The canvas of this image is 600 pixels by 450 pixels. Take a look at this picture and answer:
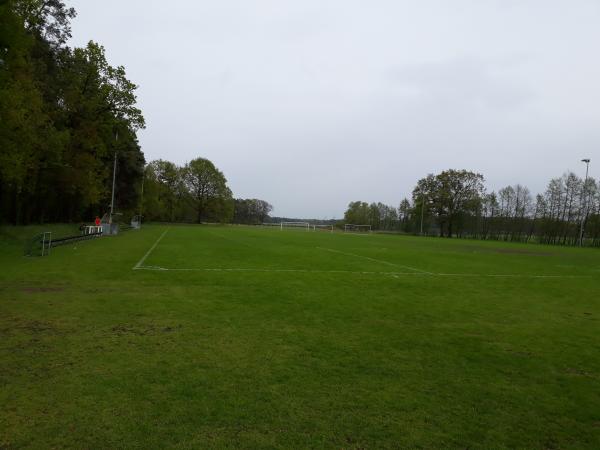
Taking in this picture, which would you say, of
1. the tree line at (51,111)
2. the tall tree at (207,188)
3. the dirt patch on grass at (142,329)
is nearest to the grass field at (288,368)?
the dirt patch on grass at (142,329)

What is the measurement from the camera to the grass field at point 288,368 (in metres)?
3.17

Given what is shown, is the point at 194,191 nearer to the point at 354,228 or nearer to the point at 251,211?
the point at 354,228

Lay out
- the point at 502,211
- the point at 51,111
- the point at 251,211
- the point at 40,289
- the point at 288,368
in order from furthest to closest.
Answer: the point at 251,211 → the point at 502,211 → the point at 51,111 → the point at 40,289 → the point at 288,368

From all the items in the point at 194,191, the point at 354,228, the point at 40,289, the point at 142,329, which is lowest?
the point at 40,289

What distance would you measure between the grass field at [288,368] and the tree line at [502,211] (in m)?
68.6

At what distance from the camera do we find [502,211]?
7962 cm

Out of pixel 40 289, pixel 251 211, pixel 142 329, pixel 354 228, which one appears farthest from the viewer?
pixel 251 211

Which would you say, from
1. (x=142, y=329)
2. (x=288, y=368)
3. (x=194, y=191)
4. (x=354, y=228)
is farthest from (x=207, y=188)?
(x=288, y=368)

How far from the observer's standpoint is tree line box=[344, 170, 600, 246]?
66125mm

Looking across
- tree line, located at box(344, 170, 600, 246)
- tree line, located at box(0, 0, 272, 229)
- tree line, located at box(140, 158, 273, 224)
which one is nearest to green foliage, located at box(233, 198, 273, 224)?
tree line, located at box(140, 158, 273, 224)

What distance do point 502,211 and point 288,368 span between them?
84838 millimetres

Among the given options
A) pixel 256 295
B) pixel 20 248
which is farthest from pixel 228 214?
pixel 256 295

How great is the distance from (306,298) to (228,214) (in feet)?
278

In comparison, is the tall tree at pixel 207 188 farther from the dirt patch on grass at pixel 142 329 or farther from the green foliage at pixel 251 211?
the dirt patch on grass at pixel 142 329
